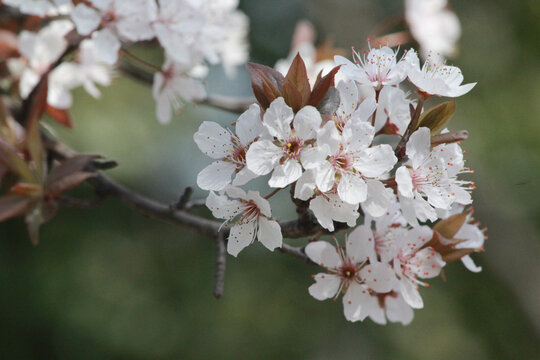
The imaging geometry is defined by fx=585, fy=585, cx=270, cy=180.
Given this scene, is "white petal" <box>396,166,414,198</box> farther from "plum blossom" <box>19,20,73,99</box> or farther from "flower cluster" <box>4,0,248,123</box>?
"plum blossom" <box>19,20,73,99</box>

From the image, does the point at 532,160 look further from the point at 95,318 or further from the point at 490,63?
the point at 95,318

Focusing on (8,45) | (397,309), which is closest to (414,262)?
(397,309)

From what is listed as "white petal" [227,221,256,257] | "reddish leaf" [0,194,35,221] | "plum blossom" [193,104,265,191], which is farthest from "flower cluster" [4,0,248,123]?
"white petal" [227,221,256,257]

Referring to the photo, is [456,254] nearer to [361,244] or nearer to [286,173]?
[361,244]

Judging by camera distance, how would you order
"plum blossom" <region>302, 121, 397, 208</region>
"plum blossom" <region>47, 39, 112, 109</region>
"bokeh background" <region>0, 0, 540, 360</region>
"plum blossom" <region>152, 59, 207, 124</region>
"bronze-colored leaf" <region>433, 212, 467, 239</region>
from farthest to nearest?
"bokeh background" <region>0, 0, 540, 360</region>, "plum blossom" <region>47, 39, 112, 109</region>, "plum blossom" <region>152, 59, 207, 124</region>, "bronze-colored leaf" <region>433, 212, 467, 239</region>, "plum blossom" <region>302, 121, 397, 208</region>

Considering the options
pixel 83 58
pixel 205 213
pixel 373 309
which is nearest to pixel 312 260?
pixel 373 309
